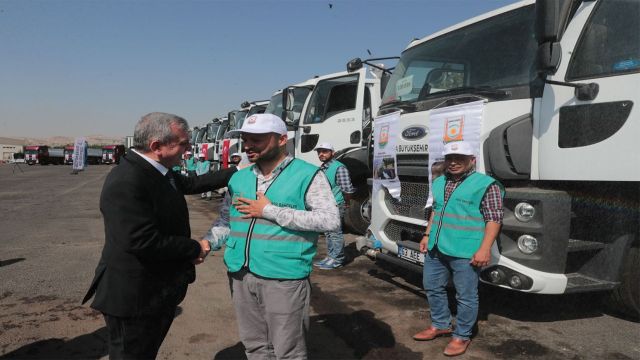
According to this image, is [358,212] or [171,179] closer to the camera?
[171,179]

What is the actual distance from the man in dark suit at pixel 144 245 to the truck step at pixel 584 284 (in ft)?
8.92

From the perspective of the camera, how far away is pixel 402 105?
4750mm

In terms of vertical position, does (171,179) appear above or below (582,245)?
above

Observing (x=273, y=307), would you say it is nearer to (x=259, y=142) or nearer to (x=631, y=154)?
(x=259, y=142)

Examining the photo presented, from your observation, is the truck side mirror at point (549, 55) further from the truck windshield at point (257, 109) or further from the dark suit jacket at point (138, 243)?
the truck windshield at point (257, 109)

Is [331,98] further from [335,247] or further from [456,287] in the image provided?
[456,287]

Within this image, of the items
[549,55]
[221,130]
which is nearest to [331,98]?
[549,55]

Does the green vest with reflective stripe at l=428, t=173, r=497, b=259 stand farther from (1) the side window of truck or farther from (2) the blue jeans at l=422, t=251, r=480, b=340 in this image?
(1) the side window of truck

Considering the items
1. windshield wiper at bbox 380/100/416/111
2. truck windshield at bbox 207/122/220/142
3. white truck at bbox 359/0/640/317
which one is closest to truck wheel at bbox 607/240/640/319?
white truck at bbox 359/0/640/317

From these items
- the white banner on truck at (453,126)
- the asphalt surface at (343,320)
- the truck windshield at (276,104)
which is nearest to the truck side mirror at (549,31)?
the white banner on truck at (453,126)

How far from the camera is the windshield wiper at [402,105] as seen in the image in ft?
15.1

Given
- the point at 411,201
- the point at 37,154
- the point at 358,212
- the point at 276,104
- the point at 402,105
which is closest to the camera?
the point at 411,201

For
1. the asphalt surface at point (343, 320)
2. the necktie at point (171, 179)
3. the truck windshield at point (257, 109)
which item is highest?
the truck windshield at point (257, 109)

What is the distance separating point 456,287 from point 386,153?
71.3 inches
